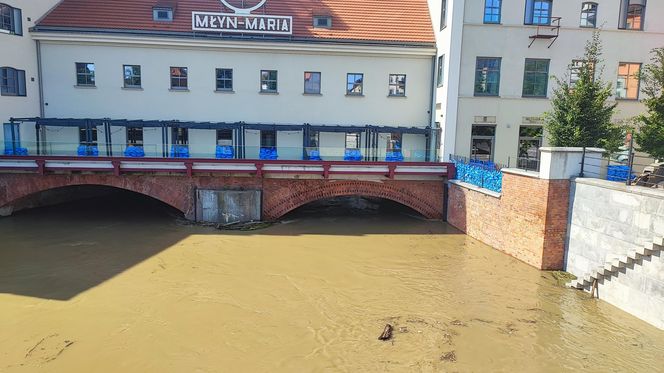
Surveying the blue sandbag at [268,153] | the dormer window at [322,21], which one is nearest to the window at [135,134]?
the blue sandbag at [268,153]

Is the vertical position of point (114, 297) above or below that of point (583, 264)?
below

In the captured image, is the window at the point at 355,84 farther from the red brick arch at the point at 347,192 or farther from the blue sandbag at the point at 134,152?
the blue sandbag at the point at 134,152

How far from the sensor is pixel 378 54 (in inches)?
942

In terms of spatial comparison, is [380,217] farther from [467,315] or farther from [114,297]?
[114,297]

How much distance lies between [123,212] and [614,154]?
2175 centimetres

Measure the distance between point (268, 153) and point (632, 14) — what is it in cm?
1870

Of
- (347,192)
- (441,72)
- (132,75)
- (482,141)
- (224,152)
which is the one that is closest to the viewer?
(224,152)

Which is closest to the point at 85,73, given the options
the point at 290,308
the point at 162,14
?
the point at 162,14

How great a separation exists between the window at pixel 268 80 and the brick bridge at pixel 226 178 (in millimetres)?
6451

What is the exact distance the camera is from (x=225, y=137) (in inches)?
944

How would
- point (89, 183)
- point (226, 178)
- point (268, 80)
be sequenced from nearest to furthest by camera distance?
1. point (89, 183)
2. point (226, 178)
3. point (268, 80)

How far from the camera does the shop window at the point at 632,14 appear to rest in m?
22.0

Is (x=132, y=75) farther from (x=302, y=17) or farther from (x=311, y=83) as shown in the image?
(x=302, y=17)

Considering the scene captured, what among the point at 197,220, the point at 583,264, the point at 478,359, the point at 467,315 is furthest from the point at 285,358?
the point at 197,220
